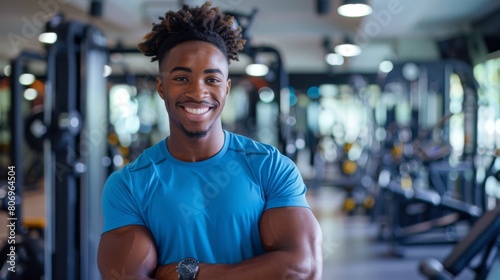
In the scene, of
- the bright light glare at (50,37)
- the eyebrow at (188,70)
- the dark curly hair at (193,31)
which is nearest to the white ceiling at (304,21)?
the bright light glare at (50,37)

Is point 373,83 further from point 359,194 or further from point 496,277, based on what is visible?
point 496,277

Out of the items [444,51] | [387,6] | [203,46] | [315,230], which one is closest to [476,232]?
[315,230]

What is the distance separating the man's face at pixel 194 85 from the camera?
0.92m

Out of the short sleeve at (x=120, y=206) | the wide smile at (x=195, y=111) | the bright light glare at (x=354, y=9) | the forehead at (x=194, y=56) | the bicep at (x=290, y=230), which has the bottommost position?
the bicep at (x=290, y=230)

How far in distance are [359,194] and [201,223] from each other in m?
6.92

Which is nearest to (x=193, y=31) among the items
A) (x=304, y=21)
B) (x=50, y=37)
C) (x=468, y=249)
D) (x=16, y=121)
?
(x=468, y=249)

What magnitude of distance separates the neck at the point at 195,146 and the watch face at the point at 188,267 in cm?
18

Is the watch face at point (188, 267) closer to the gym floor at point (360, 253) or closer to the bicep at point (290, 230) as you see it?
the bicep at point (290, 230)

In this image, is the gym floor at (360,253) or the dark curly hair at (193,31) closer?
the dark curly hair at (193,31)

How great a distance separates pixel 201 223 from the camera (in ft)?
3.10

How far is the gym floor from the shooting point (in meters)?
4.16

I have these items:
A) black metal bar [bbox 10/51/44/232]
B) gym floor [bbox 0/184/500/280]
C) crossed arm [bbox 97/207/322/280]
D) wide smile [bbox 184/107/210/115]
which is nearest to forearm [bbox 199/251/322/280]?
crossed arm [bbox 97/207/322/280]

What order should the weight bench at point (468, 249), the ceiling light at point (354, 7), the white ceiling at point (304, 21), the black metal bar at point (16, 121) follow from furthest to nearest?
the white ceiling at point (304, 21), the ceiling light at point (354, 7), the black metal bar at point (16, 121), the weight bench at point (468, 249)

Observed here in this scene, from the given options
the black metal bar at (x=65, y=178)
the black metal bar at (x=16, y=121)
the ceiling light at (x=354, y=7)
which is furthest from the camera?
the ceiling light at (x=354, y=7)
